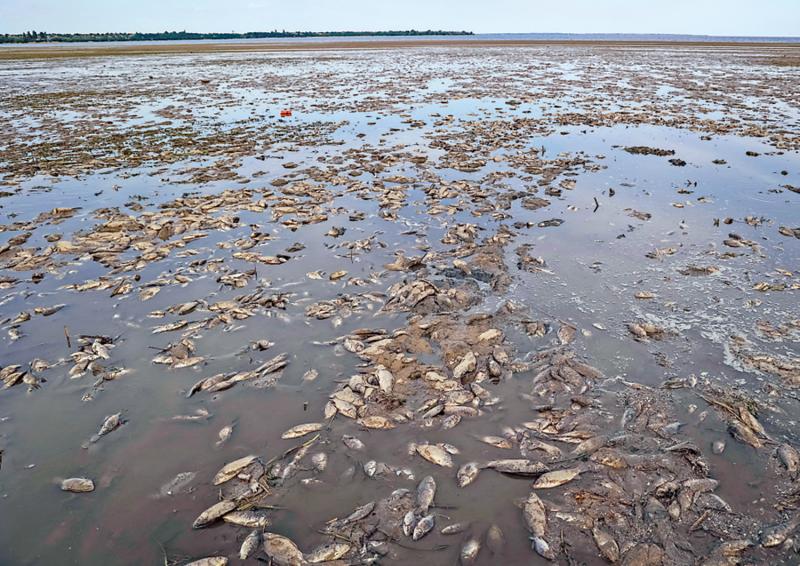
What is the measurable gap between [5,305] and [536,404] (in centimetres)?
925

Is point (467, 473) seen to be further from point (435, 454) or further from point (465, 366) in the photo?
point (465, 366)

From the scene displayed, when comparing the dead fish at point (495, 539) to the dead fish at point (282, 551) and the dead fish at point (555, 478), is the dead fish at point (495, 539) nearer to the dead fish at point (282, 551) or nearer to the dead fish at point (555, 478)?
the dead fish at point (555, 478)

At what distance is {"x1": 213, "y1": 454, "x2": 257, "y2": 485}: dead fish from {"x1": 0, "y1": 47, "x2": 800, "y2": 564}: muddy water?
0.44 feet

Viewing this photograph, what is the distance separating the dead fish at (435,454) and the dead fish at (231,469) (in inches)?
73.7

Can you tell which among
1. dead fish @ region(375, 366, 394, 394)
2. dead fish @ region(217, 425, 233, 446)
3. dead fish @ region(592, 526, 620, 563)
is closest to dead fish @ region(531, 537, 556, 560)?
dead fish @ region(592, 526, 620, 563)

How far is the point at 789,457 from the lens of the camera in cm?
482

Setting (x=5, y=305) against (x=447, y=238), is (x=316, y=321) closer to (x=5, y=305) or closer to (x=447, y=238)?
(x=447, y=238)

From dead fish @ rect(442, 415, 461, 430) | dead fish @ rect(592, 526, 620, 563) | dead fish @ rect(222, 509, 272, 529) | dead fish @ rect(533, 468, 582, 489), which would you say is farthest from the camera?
dead fish @ rect(442, 415, 461, 430)

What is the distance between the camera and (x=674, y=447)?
5.01 m

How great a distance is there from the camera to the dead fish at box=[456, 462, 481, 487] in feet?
15.4

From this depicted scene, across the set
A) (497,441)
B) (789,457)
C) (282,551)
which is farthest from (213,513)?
(789,457)

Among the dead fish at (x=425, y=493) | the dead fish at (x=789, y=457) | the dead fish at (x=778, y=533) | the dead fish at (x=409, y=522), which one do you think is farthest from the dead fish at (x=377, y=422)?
the dead fish at (x=789, y=457)

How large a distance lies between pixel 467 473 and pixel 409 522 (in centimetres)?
84

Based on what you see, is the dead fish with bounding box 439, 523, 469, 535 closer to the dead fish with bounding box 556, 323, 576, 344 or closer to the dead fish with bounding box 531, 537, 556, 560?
the dead fish with bounding box 531, 537, 556, 560
